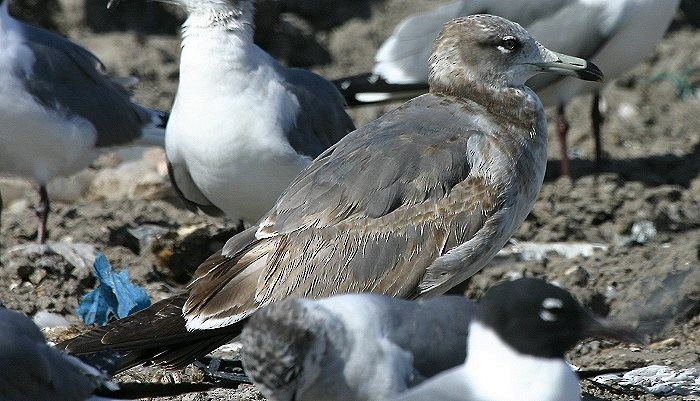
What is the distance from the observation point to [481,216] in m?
5.11

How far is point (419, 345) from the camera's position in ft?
14.0

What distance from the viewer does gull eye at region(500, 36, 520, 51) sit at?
5.59m

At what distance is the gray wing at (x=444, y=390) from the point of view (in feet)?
12.6

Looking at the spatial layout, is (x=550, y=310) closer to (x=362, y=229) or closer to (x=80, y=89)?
(x=362, y=229)

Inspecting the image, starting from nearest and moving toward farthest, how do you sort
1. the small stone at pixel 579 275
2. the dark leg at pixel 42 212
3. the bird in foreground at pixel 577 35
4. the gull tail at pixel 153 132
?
the small stone at pixel 579 275, the dark leg at pixel 42 212, the gull tail at pixel 153 132, the bird in foreground at pixel 577 35

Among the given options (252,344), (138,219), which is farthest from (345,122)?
(252,344)

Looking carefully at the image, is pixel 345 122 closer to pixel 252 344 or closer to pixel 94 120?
pixel 94 120

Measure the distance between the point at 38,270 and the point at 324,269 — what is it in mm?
2044

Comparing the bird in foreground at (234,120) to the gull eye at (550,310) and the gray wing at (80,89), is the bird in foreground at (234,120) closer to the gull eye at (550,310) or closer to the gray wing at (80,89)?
the gray wing at (80,89)

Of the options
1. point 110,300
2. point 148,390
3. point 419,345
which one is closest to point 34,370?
point 148,390

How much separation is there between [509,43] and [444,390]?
83.7 inches

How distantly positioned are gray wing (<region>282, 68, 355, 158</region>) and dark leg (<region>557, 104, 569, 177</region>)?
7.20 feet

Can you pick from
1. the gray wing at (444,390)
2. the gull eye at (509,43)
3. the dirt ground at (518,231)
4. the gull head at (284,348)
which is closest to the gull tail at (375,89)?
the dirt ground at (518,231)

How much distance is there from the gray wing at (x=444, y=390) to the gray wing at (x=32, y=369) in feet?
3.69
